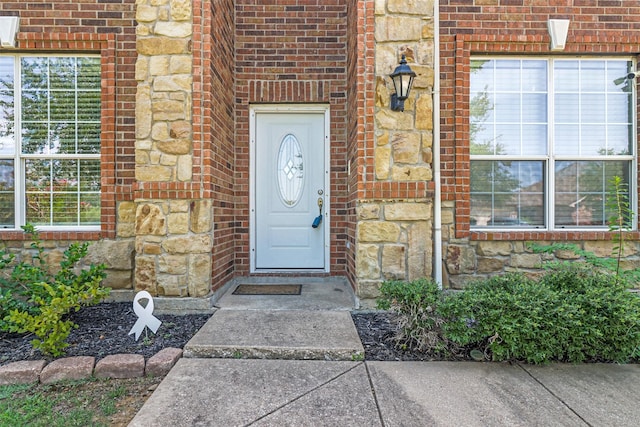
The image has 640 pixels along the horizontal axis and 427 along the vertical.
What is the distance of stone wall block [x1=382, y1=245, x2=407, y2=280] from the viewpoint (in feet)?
10.6

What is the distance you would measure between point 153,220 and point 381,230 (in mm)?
2111

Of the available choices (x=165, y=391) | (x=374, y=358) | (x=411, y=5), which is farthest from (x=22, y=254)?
(x=411, y=5)

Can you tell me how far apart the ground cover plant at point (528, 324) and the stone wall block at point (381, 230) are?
0.76 metres

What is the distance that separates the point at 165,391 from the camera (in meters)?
2.01

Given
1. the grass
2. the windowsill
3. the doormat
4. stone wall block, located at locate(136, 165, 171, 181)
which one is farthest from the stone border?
the windowsill

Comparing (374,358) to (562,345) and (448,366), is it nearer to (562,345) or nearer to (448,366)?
(448,366)

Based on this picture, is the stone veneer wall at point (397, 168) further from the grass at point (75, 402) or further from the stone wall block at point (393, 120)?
the grass at point (75, 402)

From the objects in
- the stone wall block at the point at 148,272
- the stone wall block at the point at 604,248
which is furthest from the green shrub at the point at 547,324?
the stone wall block at the point at 148,272

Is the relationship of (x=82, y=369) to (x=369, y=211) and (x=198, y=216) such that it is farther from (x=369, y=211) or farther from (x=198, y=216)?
(x=369, y=211)

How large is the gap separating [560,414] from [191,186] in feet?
10.2

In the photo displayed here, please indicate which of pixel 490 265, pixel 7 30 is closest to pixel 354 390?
pixel 490 265

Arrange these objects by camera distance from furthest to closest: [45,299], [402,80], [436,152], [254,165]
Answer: [254,165] < [436,152] < [402,80] < [45,299]

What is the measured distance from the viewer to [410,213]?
10.6ft

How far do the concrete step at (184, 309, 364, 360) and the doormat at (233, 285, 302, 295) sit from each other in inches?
25.8
